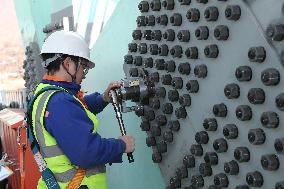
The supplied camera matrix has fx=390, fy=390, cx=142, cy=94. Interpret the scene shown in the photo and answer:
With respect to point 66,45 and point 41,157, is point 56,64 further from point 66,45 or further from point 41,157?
point 41,157

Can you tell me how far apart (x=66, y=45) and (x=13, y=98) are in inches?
139

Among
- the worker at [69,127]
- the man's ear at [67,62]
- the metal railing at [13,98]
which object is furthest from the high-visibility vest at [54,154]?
the metal railing at [13,98]

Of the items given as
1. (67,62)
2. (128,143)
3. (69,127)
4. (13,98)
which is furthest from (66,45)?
(13,98)

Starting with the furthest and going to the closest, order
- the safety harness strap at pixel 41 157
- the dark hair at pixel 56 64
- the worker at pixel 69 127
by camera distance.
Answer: the dark hair at pixel 56 64
the safety harness strap at pixel 41 157
the worker at pixel 69 127

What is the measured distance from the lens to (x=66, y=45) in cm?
192

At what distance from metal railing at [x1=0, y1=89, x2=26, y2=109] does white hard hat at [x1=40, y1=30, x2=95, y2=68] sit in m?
2.95

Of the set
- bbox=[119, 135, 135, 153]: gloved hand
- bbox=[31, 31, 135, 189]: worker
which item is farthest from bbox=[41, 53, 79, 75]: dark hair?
bbox=[119, 135, 135, 153]: gloved hand

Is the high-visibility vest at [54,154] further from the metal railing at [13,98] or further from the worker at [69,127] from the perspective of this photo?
the metal railing at [13,98]

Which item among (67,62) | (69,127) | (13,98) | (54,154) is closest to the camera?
(69,127)

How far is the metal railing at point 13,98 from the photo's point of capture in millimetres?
4809

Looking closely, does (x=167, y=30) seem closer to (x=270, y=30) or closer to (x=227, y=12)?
(x=227, y=12)

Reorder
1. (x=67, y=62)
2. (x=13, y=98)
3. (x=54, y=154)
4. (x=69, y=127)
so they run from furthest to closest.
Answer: (x=13, y=98), (x=67, y=62), (x=54, y=154), (x=69, y=127)

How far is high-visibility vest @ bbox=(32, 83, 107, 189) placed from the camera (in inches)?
69.8

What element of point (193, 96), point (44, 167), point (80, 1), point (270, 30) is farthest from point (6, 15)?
point (270, 30)
